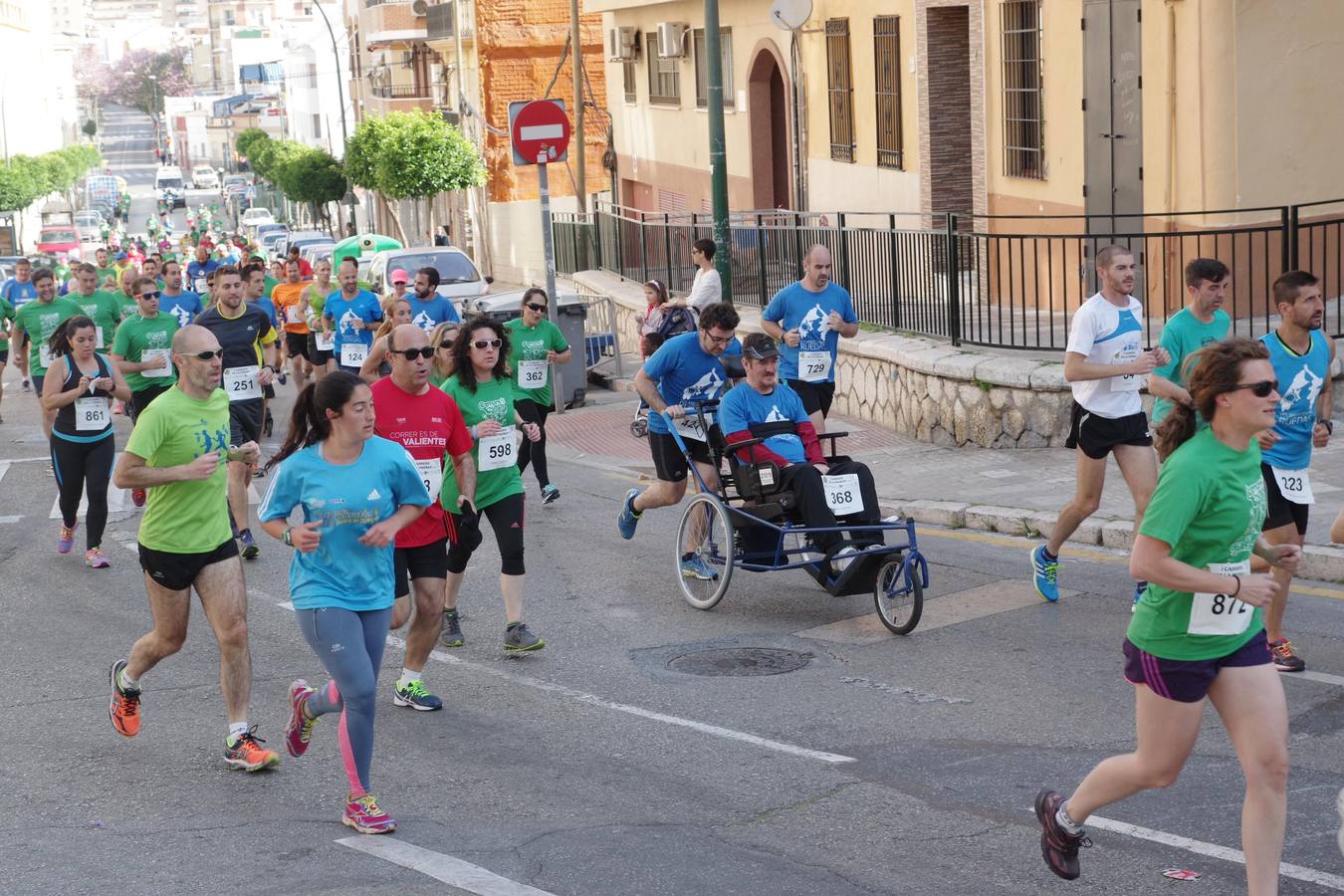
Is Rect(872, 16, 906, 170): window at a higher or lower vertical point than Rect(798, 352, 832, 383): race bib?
higher

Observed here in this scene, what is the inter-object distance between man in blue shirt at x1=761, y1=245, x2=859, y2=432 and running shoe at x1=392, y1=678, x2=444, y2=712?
15.7ft

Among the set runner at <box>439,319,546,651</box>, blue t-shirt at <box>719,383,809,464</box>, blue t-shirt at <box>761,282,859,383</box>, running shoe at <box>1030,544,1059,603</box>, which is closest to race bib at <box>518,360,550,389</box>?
blue t-shirt at <box>761,282,859,383</box>

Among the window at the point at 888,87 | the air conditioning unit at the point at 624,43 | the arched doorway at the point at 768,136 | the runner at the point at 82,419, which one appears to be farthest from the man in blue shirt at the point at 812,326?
the air conditioning unit at the point at 624,43

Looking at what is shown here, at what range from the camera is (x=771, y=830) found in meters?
6.25

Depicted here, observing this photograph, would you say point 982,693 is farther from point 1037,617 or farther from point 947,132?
point 947,132

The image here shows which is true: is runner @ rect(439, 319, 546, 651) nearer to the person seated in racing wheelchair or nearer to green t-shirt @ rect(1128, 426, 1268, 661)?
the person seated in racing wheelchair

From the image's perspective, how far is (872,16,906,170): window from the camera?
2233 cm

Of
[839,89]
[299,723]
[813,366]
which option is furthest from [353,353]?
[839,89]

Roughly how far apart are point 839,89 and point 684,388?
49.3 feet

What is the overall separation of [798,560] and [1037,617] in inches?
52.6

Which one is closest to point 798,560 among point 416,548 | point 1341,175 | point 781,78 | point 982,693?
point 982,693

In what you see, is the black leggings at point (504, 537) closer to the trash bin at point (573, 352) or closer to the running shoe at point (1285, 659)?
the running shoe at point (1285, 659)

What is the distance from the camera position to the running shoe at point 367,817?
6.33m

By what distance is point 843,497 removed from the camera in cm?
927
